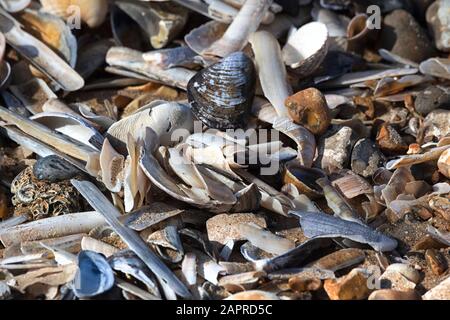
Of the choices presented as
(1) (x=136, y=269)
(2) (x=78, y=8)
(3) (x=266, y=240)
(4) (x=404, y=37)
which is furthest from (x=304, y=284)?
(2) (x=78, y=8)

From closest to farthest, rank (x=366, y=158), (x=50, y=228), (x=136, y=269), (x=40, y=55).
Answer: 1. (x=136, y=269)
2. (x=50, y=228)
3. (x=366, y=158)
4. (x=40, y=55)

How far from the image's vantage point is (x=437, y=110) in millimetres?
3465

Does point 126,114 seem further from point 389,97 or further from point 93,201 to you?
point 389,97

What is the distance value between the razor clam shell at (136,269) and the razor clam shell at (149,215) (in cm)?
19

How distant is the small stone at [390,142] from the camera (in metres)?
3.31

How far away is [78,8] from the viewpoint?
3.77m

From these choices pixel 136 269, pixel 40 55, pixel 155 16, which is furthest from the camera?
pixel 155 16

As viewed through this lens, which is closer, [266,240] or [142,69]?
[266,240]

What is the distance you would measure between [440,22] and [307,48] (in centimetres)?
82

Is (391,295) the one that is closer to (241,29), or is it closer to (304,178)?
(304,178)

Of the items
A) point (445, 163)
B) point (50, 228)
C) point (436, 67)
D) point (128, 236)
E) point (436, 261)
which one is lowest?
point (50, 228)

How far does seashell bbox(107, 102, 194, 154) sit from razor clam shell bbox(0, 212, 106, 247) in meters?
0.39

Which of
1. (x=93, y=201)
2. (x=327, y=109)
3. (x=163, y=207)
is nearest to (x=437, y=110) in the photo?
(x=327, y=109)

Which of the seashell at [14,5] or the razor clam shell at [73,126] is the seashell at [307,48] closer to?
the razor clam shell at [73,126]
